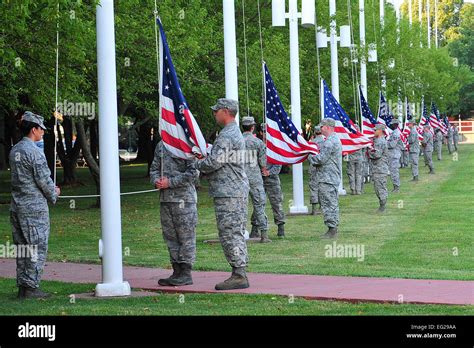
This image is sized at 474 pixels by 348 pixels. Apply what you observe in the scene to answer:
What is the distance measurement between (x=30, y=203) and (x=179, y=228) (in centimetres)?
193

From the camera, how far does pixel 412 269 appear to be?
16.2m

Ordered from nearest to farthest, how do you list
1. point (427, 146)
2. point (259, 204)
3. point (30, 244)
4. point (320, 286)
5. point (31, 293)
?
point (30, 244), point (31, 293), point (320, 286), point (259, 204), point (427, 146)

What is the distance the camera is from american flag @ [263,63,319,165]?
68.8 feet

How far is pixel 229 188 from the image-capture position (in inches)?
552

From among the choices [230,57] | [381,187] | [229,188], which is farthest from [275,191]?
[229,188]

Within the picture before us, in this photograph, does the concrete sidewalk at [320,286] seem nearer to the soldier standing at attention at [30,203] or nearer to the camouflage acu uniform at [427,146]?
the soldier standing at attention at [30,203]

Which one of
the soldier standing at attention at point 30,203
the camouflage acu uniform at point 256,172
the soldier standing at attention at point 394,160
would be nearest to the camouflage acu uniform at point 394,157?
the soldier standing at attention at point 394,160

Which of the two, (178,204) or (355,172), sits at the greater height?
(355,172)

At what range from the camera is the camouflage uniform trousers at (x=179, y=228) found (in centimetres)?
1446

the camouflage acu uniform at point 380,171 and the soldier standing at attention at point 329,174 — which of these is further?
the camouflage acu uniform at point 380,171

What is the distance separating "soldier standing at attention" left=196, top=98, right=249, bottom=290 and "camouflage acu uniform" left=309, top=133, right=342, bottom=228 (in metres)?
7.48

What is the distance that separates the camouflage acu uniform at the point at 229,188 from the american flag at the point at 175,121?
0.36m

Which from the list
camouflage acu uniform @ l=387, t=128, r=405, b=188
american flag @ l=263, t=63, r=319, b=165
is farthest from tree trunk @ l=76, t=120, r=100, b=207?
american flag @ l=263, t=63, r=319, b=165

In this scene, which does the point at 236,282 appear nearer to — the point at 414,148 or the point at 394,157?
the point at 394,157
